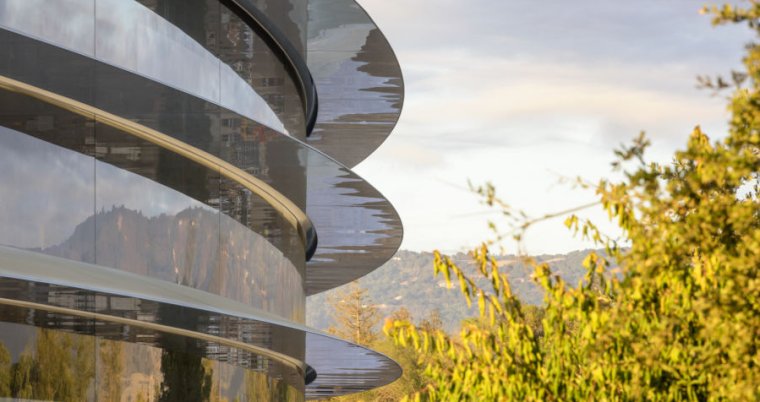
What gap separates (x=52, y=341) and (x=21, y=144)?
6.90 ft

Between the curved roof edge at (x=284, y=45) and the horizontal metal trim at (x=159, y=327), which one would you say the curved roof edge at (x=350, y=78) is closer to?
the curved roof edge at (x=284, y=45)

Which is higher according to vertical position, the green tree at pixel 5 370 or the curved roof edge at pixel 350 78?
the curved roof edge at pixel 350 78

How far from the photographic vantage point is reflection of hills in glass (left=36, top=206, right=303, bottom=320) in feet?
43.9

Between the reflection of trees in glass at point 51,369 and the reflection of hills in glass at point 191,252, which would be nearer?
the reflection of trees in glass at point 51,369

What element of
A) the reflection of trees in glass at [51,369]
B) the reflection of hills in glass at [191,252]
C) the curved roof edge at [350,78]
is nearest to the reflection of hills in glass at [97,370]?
the reflection of trees in glass at [51,369]

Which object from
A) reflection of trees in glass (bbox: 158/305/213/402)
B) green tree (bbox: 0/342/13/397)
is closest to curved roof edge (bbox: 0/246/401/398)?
reflection of trees in glass (bbox: 158/305/213/402)

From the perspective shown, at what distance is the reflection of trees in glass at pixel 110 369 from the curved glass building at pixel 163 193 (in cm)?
3

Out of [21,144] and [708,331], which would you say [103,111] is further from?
[708,331]

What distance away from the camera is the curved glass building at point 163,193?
12.1 m

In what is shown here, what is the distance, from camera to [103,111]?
1359 centimetres

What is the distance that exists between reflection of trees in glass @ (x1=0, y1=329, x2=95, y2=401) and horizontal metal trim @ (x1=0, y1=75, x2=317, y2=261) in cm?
253

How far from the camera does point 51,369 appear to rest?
1227cm

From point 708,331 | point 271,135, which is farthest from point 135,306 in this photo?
point 708,331

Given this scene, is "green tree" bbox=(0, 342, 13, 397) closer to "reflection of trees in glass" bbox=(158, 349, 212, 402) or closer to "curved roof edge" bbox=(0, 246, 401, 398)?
"curved roof edge" bbox=(0, 246, 401, 398)
